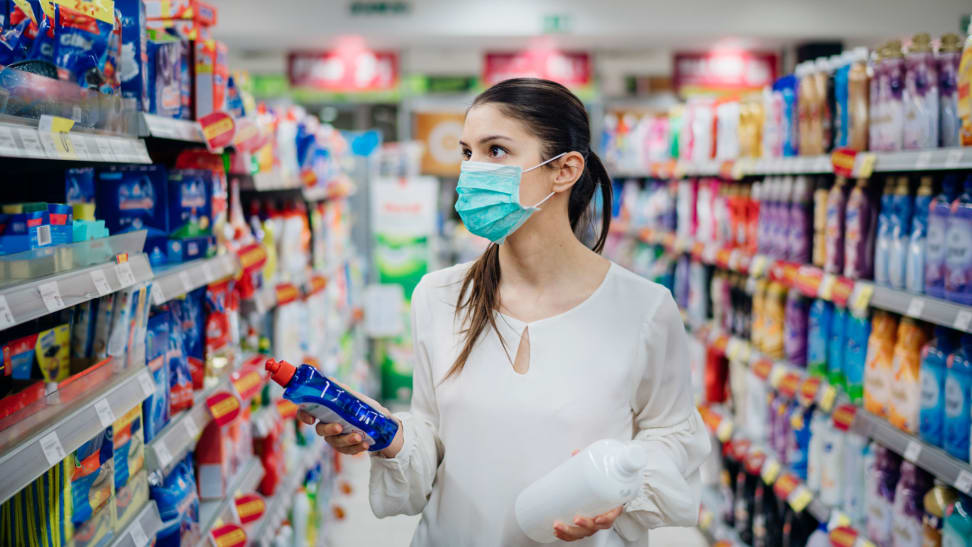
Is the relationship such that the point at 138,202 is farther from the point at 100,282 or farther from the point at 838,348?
the point at 838,348

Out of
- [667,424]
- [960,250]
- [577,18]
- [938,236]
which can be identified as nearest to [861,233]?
[938,236]

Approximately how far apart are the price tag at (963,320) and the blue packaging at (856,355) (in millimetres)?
692

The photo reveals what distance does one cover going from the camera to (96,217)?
2170mm

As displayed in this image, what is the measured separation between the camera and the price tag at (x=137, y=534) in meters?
1.82

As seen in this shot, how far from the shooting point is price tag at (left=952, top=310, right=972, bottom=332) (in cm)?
226

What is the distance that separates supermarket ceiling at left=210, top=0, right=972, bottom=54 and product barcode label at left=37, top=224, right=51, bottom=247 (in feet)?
23.6

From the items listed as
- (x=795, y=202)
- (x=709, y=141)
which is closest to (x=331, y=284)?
(x=709, y=141)

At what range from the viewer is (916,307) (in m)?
2.49

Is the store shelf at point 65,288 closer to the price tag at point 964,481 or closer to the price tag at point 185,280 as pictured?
the price tag at point 185,280

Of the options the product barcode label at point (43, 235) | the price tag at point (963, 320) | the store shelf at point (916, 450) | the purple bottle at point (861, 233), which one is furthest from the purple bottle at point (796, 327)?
the product barcode label at point (43, 235)

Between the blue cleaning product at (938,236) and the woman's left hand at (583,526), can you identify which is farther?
the blue cleaning product at (938,236)

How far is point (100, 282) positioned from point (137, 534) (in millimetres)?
587

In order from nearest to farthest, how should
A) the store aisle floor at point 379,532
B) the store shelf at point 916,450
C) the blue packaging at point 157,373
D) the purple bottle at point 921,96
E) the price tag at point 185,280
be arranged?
the blue packaging at point 157,373, the price tag at point 185,280, the store shelf at point 916,450, the purple bottle at point 921,96, the store aisle floor at point 379,532

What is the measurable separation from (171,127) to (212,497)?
3.78 ft
